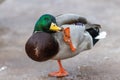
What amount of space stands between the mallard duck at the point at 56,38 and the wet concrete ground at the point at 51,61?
34 cm

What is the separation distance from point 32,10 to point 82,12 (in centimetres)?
92

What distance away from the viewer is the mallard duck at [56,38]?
496 centimetres

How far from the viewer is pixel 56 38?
5066mm

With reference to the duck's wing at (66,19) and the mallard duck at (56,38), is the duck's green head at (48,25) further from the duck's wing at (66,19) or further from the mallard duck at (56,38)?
the duck's wing at (66,19)

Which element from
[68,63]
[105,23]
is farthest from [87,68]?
[105,23]

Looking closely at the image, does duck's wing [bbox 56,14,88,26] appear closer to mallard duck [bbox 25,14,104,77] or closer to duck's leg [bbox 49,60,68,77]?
mallard duck [bbox 25,14,104,77]

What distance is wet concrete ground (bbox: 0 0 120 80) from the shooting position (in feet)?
18.3

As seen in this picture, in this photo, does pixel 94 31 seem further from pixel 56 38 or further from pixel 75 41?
pixel 56 38


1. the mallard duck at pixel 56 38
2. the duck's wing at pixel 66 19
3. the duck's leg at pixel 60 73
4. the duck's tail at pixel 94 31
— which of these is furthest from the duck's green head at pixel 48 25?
the duck's tail at pixel 94 31

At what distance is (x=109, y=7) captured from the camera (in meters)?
8.09

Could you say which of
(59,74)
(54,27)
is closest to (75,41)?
(54,27)

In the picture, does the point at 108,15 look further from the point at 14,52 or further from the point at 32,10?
the point at 14,52

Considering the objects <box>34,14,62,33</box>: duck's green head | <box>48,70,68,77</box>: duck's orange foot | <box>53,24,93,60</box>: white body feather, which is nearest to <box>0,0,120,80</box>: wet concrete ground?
<box>48,70,68,77</box>: duck's orange foot

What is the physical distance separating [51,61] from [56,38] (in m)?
0.98
